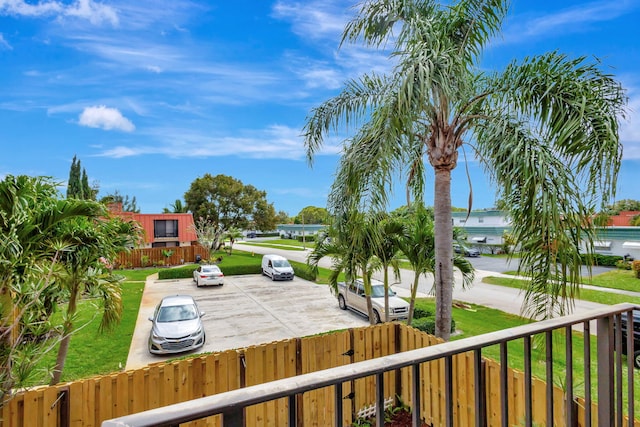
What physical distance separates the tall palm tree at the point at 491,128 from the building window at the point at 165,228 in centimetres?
2720

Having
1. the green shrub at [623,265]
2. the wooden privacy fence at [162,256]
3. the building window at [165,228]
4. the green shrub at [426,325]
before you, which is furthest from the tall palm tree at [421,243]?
the building window at [165,228]

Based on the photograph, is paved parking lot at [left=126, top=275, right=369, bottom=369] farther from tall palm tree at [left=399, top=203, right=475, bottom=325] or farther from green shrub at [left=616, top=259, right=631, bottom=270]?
green shrub at [left=616, top=259, right=631, bottom=270]

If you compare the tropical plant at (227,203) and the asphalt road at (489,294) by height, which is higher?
the tropical plant at (227,203)

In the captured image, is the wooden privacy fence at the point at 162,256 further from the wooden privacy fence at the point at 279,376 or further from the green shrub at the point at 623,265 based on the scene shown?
the green shrub at the point at 623,265

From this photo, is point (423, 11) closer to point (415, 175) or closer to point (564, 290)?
point (415, 175)

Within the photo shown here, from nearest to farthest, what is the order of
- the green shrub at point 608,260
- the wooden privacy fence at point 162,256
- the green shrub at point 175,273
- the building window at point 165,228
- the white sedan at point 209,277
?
the white sedan at point 209,277
the green shrub at point 175,273
the green shrub at point 608,260
the wooden privacy fence at point 162,256
the building window at point 165,228

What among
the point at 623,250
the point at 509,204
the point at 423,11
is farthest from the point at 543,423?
the point at 623,250

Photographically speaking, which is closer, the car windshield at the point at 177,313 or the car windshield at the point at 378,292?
the car windshield at the point at 177,313

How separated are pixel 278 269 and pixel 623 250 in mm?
21612

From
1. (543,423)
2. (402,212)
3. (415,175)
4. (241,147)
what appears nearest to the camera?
(543,423)

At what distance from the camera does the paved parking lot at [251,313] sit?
9.52 metres

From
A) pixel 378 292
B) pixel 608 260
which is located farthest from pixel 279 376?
pixel 608 260

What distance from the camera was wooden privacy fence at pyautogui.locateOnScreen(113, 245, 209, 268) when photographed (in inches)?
931

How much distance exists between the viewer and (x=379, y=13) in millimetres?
5133
